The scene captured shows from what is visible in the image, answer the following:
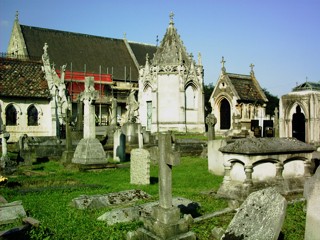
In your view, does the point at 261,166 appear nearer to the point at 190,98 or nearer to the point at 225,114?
the point at 225,114

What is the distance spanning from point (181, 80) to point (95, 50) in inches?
729

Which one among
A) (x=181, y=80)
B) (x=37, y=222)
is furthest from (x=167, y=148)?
(x=181, y=80)

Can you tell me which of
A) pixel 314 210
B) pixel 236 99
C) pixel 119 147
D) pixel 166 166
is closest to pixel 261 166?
pixel 166 166

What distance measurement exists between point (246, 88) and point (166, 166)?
95.0ft

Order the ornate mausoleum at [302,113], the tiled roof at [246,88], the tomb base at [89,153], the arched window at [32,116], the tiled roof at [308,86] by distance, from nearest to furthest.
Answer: the tomb base at [89,153], the ornate mausoleum at [302,113], the tiled roof at [308,86], the arched window at [32,116], the tiled roof at [246,88]

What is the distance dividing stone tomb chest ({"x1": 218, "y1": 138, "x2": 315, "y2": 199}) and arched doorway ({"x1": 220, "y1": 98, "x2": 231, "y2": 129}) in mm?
23412

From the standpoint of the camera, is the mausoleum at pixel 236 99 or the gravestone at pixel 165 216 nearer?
the gravestone at pixel 165 216

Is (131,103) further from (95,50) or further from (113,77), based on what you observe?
(95,50)

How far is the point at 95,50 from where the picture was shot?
50562 millimetres

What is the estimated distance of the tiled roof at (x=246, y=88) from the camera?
32688 millimetres

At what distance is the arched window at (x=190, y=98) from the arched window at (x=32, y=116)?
51.4 ft

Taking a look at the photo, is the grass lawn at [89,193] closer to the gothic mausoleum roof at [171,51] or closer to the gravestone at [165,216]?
the gravestone at [165,216]

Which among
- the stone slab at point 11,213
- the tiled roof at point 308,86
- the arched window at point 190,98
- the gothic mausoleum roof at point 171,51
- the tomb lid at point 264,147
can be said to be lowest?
the stone slab at point 11,213

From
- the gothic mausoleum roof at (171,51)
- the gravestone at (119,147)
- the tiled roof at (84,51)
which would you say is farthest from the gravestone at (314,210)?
the tiled roof at (84,51)
